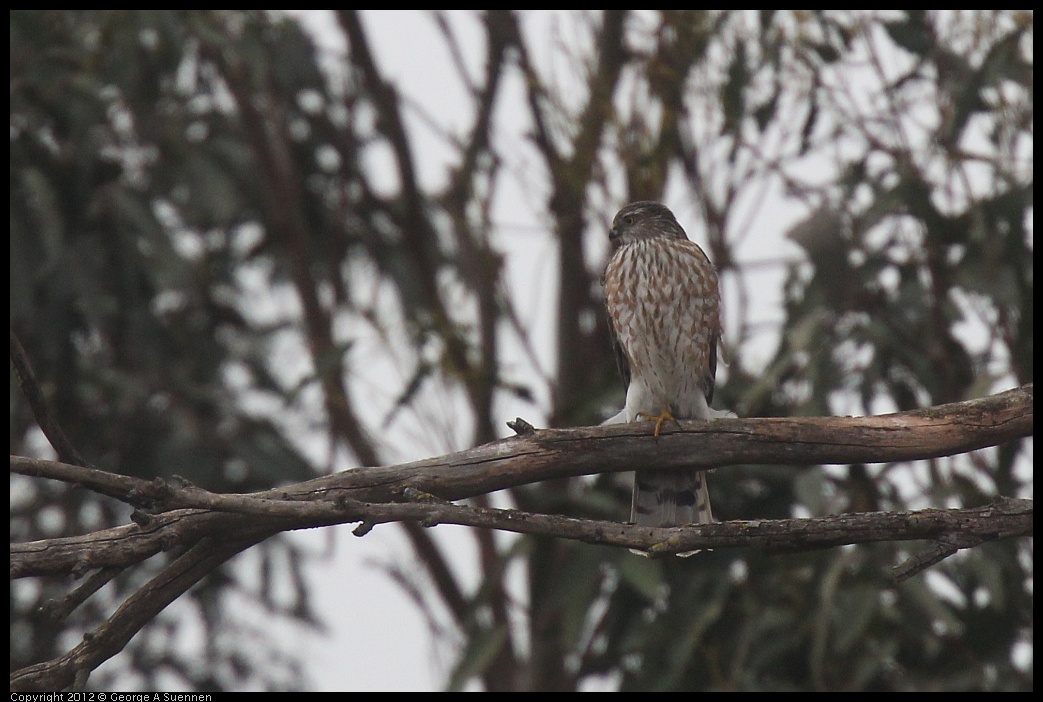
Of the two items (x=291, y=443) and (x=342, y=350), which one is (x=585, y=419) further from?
(x=291, y=443)

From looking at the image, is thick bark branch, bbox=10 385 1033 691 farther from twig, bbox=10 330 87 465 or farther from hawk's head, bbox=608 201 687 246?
hawk's head, bbox=608 201 687 246

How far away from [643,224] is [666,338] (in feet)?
1.87

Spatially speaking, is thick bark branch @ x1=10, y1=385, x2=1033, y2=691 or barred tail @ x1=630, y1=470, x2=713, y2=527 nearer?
thick bark branch @ x1=10, y1=385, x2=1033, y2=691

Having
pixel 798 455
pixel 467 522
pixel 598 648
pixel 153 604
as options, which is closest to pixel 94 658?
pixel 153 604

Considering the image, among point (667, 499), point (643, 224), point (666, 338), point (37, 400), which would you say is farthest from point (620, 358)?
point (37, 400)

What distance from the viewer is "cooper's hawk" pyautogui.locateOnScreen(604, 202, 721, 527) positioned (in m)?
4.39

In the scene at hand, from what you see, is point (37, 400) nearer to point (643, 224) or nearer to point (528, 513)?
point (528, 513)

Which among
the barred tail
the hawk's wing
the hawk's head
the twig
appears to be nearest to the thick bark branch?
the twig

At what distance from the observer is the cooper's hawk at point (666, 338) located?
4.39 m

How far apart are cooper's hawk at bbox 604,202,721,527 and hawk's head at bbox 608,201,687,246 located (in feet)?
0.05

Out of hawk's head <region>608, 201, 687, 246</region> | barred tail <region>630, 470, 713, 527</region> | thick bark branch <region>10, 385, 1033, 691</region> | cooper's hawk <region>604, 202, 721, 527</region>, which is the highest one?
hawk's head <region>608, 201, 687, 246</region>

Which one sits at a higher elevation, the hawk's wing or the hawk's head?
the hawk's head

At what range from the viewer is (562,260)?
6.72 meters

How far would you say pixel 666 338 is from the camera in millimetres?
4512
